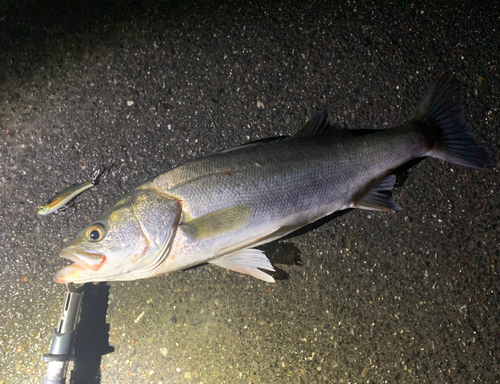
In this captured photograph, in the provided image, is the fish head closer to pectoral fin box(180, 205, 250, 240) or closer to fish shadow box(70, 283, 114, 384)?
pectoral fin box(180, 205, 250, 240)

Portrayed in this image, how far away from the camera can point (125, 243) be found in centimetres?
213

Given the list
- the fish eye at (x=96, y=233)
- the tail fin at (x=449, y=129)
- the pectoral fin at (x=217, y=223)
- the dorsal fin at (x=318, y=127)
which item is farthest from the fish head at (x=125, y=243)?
the tail fin at (x=449, y=129)

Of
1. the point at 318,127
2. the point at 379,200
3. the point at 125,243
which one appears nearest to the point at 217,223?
the point at 125,243

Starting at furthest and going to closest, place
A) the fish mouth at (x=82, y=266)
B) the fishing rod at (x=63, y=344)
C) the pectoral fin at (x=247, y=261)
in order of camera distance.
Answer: the fishing rod at (x=63, y=344), the pectoral fin at (x=247, y=261), the fish mouth at (x=82, y=266)

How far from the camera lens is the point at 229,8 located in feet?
9.32

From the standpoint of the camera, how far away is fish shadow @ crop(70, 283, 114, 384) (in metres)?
2.78

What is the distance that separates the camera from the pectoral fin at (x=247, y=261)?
2.35 m

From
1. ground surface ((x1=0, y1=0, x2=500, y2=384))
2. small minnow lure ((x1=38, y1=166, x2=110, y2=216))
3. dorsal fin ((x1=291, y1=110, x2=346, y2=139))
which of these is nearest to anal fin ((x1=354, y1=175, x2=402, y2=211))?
ground surface ((x1=0, y1=0, x2=500, y2=384))

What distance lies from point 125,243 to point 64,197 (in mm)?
1020

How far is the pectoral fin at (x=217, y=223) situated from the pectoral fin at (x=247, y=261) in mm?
273

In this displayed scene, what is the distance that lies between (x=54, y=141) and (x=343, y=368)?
3365 mm

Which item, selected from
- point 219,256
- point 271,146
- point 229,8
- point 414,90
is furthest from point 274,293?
point 229,8

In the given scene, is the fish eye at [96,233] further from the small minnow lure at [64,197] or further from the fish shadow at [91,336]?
the fish shadow at [91,336]

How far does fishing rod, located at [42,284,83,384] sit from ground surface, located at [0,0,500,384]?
0.95 ft
